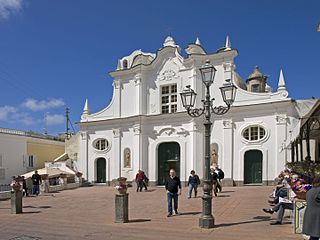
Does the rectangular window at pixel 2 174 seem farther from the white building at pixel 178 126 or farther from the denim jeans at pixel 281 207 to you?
the denim jeans at pixel 281 207

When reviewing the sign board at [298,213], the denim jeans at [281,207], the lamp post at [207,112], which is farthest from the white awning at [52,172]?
the sign board at [298,213]

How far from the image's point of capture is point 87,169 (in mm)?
31484

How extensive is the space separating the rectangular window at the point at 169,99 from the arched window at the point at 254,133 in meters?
6.29

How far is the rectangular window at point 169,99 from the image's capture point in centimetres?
2852

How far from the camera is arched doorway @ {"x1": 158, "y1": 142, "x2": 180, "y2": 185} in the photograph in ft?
92.3

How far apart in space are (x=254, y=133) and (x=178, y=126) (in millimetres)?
6078

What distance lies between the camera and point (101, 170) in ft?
102

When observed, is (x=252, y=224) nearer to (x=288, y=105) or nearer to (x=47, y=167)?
(x=288, y=105)

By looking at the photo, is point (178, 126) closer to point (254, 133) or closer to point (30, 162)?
point (254, 133)

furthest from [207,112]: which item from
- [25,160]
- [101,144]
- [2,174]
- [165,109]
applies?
[25,160]

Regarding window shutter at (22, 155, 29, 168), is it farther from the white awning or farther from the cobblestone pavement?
the cobblestone pavement

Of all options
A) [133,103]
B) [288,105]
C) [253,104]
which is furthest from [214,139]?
[133,103]

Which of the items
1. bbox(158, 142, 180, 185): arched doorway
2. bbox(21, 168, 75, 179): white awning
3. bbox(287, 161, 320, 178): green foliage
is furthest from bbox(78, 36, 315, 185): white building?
bbox(287, 161, 320, 178): green foliage

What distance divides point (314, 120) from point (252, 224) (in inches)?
223
